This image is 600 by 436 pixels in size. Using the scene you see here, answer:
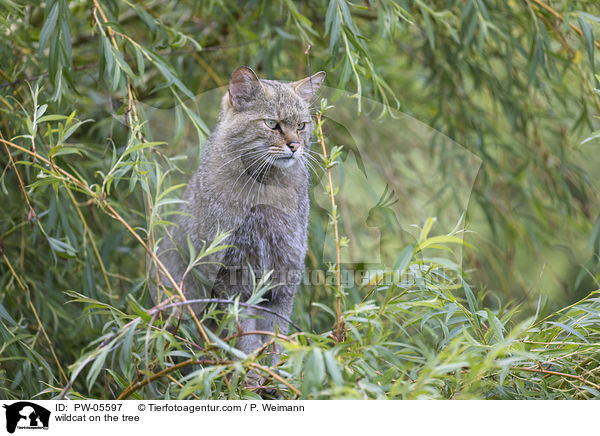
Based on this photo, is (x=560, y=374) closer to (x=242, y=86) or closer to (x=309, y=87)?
(x=309, y=87)

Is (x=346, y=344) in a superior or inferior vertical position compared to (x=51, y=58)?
inferior

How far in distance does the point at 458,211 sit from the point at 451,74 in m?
0.82

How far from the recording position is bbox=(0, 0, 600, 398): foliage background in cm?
92

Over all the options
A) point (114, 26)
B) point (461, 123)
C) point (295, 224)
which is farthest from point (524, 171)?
point (114, 26)

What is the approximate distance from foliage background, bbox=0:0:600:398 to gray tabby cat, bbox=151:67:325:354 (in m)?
0.07

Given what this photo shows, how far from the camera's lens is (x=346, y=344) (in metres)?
0.86

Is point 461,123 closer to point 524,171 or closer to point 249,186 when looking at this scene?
point 524,171

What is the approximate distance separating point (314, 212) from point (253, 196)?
0.14 metres

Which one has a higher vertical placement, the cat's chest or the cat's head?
the cat's head

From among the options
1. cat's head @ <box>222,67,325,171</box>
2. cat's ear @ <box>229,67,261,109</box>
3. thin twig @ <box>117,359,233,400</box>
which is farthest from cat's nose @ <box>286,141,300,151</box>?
thin twig @ <box>117,359,233,400</box>
